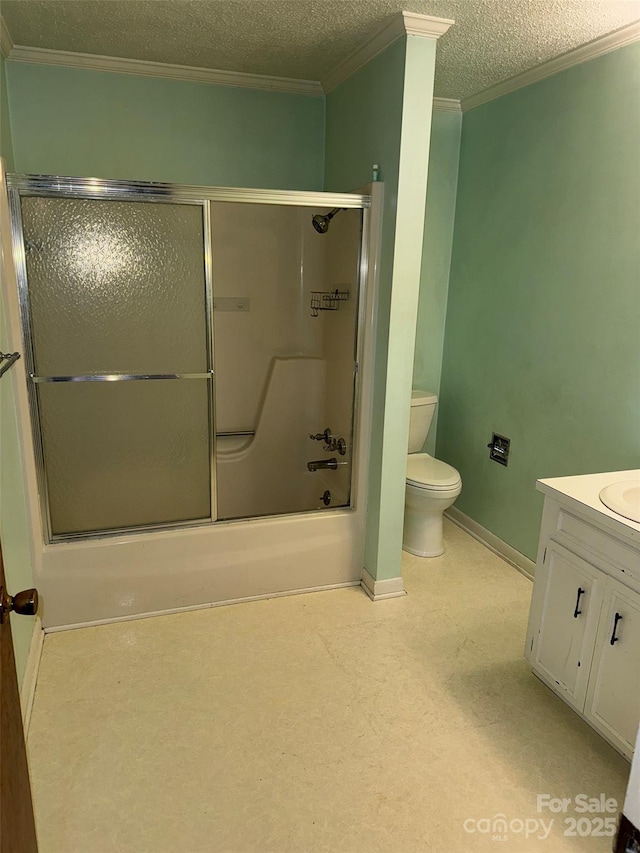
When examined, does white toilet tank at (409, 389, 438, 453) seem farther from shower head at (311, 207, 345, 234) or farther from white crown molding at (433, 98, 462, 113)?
white crown molding at (433, 98, 462, 113)

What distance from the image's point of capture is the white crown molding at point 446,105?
313 cm

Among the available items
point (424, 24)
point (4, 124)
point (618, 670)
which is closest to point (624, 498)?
point (618, 670)

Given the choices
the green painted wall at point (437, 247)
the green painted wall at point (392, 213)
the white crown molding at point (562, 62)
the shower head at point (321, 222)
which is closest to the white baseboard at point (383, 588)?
the green painted wall at point (392, 213)

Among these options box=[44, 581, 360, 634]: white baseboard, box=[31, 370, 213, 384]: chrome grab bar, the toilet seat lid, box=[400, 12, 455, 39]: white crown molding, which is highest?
box=[400, 12, 455, 39]: white crown molding

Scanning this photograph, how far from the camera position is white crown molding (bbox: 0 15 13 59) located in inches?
90.9

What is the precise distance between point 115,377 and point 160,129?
137 centimetres

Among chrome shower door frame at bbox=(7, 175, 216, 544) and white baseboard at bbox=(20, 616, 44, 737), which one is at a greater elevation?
chrome shower door frame at bbox=(7, 175, 216, 544)

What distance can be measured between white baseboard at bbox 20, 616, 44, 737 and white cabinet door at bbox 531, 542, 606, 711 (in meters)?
1.74

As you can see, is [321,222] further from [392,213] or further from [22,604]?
[22,604]

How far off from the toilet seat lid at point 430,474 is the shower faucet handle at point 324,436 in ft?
1.49

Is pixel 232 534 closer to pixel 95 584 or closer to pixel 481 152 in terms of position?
pixel 95 584

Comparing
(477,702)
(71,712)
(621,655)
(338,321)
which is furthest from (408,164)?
(71,712)

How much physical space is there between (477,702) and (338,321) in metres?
1.90

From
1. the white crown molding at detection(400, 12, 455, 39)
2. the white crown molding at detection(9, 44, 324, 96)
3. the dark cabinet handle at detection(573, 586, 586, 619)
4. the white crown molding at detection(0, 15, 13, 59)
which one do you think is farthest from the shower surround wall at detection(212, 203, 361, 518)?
the dark cabinet handle at detection(573, 586, 586, 619)
